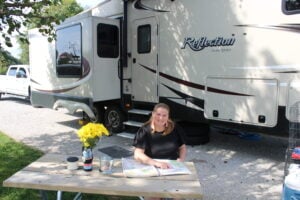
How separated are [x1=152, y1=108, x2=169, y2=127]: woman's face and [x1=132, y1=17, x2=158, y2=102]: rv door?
3789 mm

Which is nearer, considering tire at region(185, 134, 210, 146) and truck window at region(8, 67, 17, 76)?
tire at region(185, 134, 210, 146)

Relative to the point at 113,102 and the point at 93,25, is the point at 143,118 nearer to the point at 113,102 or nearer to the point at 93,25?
the point at 113,102

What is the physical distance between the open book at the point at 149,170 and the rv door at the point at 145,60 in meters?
4.13

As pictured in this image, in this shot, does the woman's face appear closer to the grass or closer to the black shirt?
the black shirt

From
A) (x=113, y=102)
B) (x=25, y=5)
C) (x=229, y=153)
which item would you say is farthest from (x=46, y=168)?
(x=113, y=102)

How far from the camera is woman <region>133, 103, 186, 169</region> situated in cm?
330

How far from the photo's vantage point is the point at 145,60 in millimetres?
7297

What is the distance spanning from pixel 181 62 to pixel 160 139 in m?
3.41

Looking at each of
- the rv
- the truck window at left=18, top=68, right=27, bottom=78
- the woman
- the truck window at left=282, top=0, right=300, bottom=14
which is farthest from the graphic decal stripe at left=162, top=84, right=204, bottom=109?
the truck window at left=18, top=68, right=27, bottom=78

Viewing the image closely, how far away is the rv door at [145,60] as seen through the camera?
7082mm

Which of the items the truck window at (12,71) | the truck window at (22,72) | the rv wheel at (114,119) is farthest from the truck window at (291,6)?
the truck window at (12,71)

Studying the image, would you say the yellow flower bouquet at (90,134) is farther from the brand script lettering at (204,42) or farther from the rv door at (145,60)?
the rv door at (145,60)

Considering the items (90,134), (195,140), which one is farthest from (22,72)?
(90,134)

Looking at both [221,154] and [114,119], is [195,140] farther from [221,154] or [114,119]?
[114,119]
